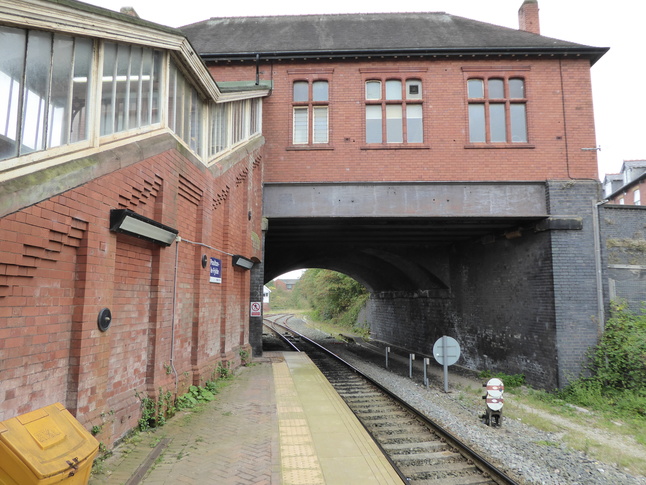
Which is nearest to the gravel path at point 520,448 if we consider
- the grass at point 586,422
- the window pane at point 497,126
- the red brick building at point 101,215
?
the grass at point 586,422

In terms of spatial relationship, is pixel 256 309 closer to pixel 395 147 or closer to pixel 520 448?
pixel 395 147

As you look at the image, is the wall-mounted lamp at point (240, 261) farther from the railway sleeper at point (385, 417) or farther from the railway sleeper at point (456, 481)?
the railway sleeper at point (456, 481)

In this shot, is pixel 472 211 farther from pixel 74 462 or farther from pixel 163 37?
pixel 74 462

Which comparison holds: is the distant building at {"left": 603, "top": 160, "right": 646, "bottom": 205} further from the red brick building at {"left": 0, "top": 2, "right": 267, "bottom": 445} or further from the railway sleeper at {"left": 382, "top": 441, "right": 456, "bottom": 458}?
the red brick building at {"left": 0, "top": 2, "right": 267, "bottom": 445}

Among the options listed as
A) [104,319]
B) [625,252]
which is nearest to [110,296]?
[104,319]

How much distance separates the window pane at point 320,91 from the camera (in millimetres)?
13188

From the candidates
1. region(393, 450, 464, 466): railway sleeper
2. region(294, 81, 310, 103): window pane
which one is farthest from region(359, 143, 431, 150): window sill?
region(393, 450, 464, 466): railway sleeper

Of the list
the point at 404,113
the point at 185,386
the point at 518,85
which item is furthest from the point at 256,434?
the point at 518,85

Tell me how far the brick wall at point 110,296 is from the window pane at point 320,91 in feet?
16.8

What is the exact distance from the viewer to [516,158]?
492 inches

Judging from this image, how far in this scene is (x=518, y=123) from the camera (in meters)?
12.9

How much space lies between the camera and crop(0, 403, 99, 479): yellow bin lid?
2.90 m

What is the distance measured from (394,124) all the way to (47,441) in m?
11.8

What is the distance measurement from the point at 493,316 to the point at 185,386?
10.9 m
